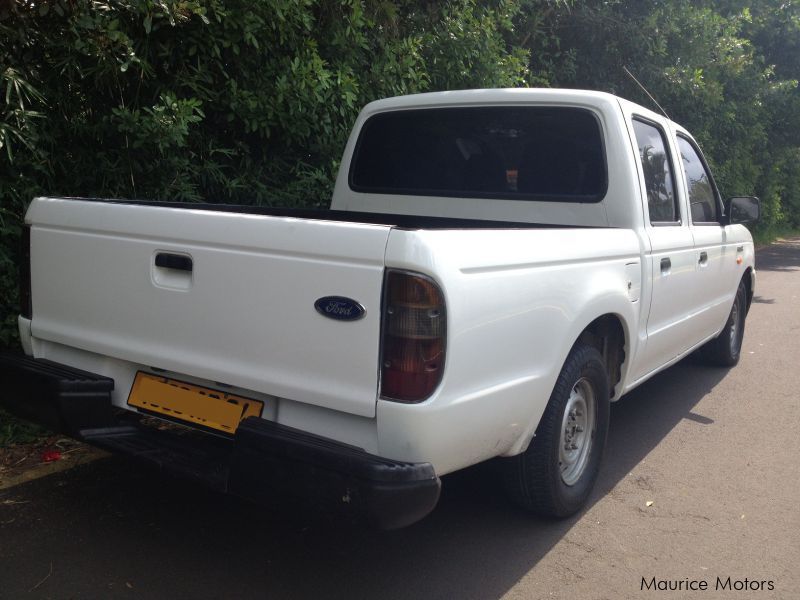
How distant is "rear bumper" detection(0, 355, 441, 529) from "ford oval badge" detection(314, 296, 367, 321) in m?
0.40

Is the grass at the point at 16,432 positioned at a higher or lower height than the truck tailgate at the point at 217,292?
Answer: lower

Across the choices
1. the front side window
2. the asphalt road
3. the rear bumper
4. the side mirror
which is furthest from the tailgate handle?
the side mirror

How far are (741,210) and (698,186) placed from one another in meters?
0.61

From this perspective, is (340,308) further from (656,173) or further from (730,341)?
(730,341)

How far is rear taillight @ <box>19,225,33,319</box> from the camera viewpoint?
11.3ft

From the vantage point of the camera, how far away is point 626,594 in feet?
10.0

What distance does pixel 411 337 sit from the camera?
8.29 ft

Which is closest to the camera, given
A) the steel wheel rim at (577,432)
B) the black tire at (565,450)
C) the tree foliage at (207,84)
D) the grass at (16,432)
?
the black tire at (565,450)

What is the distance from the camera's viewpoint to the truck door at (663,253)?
13.8 ft

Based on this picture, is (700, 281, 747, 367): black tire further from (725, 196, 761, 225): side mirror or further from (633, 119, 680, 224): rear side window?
(633, 119, 680, 224): rear side window

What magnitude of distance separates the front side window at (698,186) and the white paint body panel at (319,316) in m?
1.48

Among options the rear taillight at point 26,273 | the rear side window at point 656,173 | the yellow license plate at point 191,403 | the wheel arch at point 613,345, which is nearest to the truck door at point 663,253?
the rear side window at point 656,173

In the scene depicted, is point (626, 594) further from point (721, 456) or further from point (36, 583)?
point (36, 583)

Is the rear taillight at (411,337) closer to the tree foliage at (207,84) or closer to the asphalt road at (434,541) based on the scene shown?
the asphalt road at (434,541)
